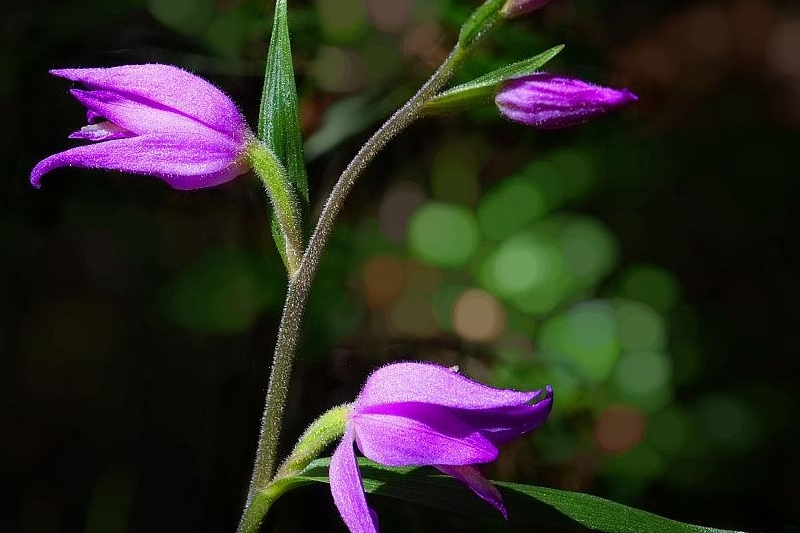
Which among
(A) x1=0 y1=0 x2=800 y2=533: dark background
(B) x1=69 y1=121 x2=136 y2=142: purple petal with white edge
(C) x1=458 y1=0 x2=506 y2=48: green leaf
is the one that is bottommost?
(A) x1=0 y1=0 x2=800 y2=533: dark background

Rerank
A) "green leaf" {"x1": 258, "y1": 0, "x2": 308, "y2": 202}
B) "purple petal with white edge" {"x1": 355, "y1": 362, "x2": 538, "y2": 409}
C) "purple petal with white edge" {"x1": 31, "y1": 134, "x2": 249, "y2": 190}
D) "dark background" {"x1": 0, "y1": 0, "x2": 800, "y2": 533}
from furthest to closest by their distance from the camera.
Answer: "dark background" {"x1": 0, "y1": 0, "x2": 800, "y2": 533} → "green leaf" {"x1": 258, "y1": 0, "x2": 308, "y2": 202} → "purple petal with white edge" {"x1": 31, "y1": 134, "x2": 249, "y2": 190} → "purple petal with white edge" {"x1": 355, "y1": 362, "x2": 538, "y2": 409}

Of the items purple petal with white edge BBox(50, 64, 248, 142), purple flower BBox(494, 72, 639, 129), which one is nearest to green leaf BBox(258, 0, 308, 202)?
purple petal with white edge BBox(50, 64, 248, 142)

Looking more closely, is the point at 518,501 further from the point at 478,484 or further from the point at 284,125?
the point at 284,125

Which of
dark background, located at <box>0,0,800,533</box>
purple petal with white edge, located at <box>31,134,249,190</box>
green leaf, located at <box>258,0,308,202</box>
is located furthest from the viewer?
dark background, located at <box>0,0,800,533</box>

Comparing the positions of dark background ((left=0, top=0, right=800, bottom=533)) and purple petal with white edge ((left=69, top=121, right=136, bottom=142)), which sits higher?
purple petal with white edge ((left=69, top=121, right=136, bottom=142))

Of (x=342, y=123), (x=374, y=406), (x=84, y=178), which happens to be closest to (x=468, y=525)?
(x=374, y=406)

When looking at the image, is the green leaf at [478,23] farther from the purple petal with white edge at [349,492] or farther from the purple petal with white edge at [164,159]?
the purple petal with white edge at [349,492]

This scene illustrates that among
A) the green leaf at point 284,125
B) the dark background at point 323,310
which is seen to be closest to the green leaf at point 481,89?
the green leaf at point 284,125

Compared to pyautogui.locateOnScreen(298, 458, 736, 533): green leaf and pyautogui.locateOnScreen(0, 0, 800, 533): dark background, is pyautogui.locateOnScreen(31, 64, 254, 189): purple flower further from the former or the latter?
pyautogui.locateOnScreen(0, 0, 800, 533): dark background
